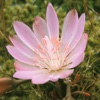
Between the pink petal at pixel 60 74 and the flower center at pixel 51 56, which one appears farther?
the flower center at pixel 51 56

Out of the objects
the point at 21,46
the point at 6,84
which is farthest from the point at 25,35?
the point at 6,84

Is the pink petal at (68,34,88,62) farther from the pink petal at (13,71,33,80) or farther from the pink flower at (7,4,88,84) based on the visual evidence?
the pink petal at (13,71,33,80)

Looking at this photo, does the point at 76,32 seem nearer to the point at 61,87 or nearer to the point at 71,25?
the point at 71,25

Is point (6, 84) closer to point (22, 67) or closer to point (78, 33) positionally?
point (22, 67)

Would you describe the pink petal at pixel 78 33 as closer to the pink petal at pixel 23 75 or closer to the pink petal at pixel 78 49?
the pink petal at pixel 78 49

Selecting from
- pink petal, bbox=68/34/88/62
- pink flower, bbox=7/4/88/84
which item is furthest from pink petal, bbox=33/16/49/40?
pink petal, bbox=68/34/88/62

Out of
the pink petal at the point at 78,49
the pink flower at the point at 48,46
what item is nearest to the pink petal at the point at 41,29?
the pink flower at the point at 48,46

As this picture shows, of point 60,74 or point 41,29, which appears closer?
point 60,74

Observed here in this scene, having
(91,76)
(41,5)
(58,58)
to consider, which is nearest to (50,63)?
(58,58)
